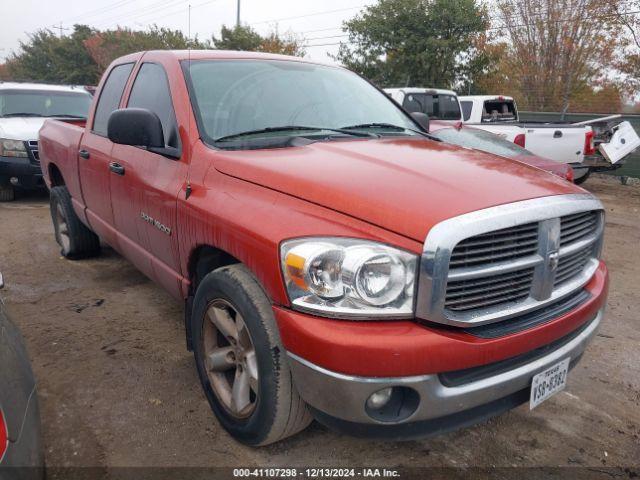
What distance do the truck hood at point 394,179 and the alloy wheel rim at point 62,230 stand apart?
10.7 feet

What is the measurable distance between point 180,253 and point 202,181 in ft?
1.42

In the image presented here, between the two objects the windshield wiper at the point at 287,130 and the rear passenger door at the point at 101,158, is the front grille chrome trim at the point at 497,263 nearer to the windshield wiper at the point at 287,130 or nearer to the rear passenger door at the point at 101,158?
the windshield wiper at the point at 287,130

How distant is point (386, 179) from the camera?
83.7 inches

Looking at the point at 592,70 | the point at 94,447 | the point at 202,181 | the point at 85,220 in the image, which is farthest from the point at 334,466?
the point at 592,70

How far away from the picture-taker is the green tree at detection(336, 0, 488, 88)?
19703 millimetres

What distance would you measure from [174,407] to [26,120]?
709cm

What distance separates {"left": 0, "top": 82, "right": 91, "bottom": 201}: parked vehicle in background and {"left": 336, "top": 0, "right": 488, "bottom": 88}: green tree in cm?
1434

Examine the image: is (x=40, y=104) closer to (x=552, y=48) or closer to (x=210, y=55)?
(x=210, y=55)

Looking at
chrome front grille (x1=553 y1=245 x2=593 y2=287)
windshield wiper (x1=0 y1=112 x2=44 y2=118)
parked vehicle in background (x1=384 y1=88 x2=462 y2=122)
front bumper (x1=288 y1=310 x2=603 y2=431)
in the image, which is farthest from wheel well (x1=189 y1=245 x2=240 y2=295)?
parked vehicle in background (x1=384 y1=88 x2=462 y2=122)

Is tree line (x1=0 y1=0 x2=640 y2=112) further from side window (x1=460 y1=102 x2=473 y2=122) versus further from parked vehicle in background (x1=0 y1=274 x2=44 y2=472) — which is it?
parked vehicle in background (x1=0 y1=274 x2=44 y2=472)

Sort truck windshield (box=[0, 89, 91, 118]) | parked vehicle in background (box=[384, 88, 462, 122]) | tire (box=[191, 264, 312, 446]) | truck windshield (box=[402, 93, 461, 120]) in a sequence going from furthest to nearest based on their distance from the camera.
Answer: truck windshield (box=[402, 93, 461, 120]) < parked vehicle in background (box=[384, 88, 462, 122]) < truck windshield (box=[0, 89, 91, 118]) < tire (box=[191, 264, 312, 446])

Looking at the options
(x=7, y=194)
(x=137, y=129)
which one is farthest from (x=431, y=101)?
(x=137, y=129)

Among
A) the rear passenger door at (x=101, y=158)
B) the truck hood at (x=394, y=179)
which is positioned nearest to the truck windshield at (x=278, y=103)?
the truck hood at (x=394, y=179)

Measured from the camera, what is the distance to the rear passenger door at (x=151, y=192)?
9.09 ft
